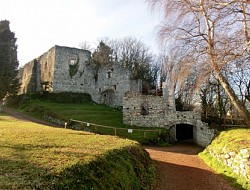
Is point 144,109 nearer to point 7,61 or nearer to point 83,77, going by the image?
point 83,77

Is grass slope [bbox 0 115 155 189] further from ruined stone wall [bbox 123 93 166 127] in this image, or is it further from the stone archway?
the stone archway

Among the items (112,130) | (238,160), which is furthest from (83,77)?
(238,160)

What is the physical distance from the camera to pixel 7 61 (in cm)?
2603

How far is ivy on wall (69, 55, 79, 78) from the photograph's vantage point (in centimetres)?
2953

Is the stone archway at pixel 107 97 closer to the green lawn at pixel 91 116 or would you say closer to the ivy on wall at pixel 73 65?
the green lawn at pixel 91 116

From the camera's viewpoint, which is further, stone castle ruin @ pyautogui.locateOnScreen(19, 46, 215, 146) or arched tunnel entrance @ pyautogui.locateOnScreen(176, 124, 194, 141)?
stone castle ruin @ pyautogui.locateOnScreen(19, 46, 215, 146)

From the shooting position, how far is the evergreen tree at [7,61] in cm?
2545

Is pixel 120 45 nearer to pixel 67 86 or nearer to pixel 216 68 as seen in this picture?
pixel 67 86

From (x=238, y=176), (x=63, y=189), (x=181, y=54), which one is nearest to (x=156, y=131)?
(x=181, y=54)

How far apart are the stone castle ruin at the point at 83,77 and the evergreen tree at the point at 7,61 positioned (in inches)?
153

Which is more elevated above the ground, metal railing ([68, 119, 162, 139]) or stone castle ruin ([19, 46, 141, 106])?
stone castle ruin ([19, 46, 141, 106])

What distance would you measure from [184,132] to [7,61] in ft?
62.0

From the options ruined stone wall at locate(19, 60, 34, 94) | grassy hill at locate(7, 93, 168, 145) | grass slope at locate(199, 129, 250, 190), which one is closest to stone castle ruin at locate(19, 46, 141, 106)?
grassy hill at locate(7, 93, 168, 145)

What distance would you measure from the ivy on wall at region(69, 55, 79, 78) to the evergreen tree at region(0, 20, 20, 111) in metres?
5.72
